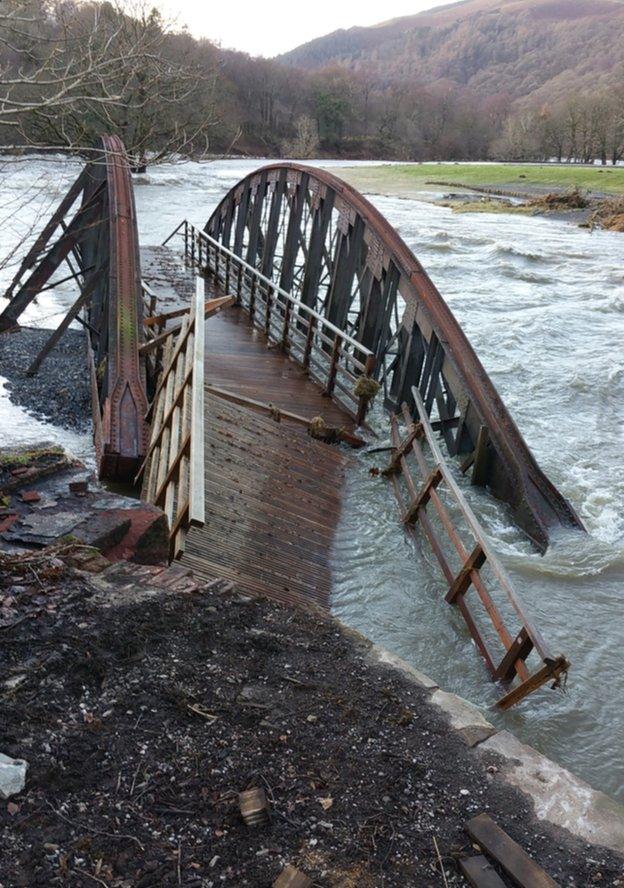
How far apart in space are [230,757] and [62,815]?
79 centimetres

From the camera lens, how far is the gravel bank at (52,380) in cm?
1146

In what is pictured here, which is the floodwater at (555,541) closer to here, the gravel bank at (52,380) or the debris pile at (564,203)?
the gravel bank at (52,380)

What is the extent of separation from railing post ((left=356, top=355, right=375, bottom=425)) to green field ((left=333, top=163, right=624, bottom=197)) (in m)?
43.3

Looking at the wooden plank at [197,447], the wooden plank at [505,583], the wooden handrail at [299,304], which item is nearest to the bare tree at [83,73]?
the wooden plank at [197,447]

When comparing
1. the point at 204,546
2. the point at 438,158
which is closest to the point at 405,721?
the point at 204,546

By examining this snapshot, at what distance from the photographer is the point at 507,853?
306cm

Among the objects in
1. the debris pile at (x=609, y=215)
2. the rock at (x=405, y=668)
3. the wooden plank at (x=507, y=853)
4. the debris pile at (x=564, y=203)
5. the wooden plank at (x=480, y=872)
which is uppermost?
the debris pile at (x=564, y=203)

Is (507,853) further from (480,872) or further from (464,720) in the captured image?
(464,720)

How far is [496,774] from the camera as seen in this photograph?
357 cm

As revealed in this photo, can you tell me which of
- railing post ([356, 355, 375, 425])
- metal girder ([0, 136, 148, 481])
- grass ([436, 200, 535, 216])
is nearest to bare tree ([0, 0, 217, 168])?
metal girder ([0, 136, 148, 481])

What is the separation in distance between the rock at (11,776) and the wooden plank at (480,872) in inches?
72.4

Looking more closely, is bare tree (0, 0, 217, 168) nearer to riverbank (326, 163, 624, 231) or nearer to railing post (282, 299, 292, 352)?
railing post (282, 299, 292, 352)

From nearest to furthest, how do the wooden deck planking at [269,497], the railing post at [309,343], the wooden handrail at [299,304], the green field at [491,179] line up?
the wooden deck planking at [269,497]
the wooden handrail at [299,304]
the railing post at [309,343]
the green field at [491,179]

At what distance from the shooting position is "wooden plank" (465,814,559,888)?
116 inches
